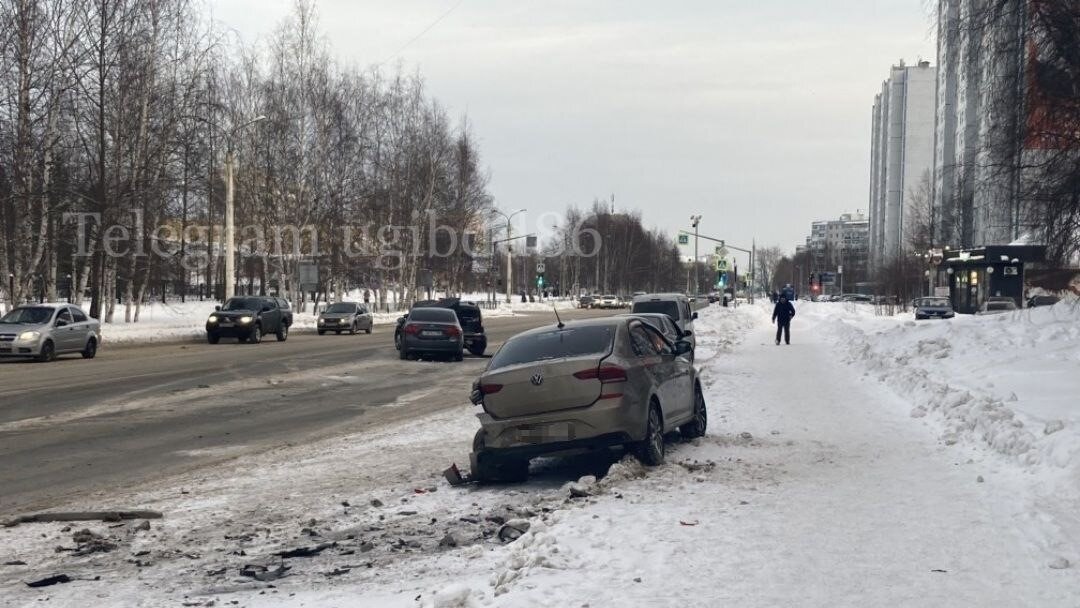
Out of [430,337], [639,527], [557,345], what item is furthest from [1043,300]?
[639,527]

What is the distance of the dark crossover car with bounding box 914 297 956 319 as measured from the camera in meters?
52.4

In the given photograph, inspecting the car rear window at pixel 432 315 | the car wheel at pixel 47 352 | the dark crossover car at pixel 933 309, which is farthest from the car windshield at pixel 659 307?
the dark crossover car at pixel 933 309

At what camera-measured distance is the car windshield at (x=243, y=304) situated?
36906mm

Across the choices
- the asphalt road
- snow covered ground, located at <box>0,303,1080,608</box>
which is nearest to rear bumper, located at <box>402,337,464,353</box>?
the asphalt road

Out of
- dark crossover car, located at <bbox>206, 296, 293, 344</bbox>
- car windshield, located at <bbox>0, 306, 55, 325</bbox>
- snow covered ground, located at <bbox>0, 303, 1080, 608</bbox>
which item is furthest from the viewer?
dark crossover car, located at <bbox>206, 296, 293, 344</bbox>

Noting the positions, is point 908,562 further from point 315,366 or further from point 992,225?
point 315,366

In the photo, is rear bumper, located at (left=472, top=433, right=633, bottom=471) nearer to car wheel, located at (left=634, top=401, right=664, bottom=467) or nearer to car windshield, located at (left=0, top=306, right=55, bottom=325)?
car wheel, located at (left=634, top=401, right=664, bottom=467)

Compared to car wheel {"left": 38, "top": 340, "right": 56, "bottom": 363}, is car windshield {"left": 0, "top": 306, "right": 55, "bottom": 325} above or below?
above

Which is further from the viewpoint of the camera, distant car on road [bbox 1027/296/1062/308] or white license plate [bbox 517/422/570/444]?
distant car on road [bbox 1027/296/1062/308]

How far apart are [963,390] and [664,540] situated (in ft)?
31.7

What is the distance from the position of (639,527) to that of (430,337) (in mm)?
21431

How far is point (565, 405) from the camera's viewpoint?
9.56 meters

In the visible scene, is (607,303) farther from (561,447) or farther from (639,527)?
(639,527)

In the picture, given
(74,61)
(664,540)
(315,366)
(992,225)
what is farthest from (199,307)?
(664,540)
